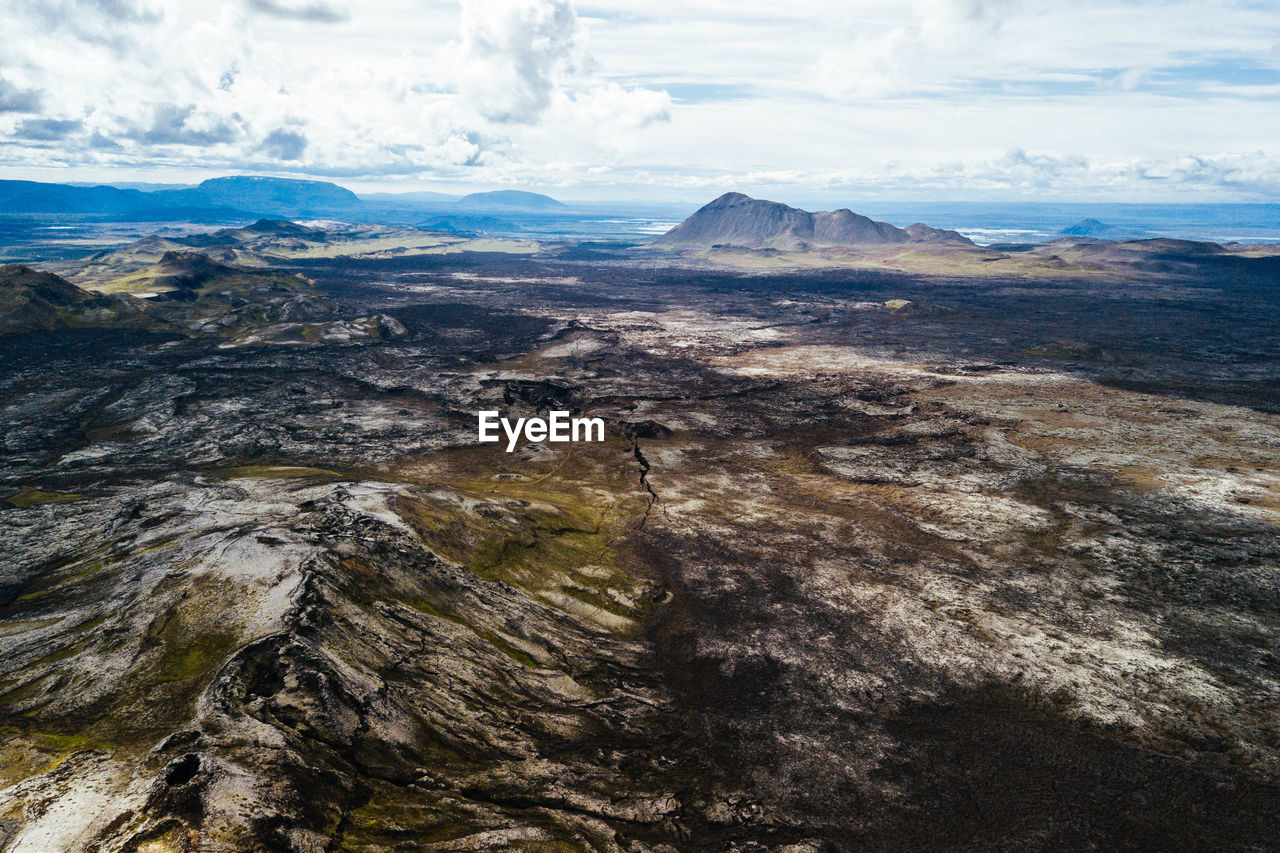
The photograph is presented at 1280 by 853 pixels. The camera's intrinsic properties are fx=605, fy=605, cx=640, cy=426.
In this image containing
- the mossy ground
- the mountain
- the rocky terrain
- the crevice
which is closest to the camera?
the rocky terrain

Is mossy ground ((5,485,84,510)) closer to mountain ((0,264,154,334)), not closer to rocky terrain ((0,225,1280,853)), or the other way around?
rocky terrain ((0,225,1280,853))

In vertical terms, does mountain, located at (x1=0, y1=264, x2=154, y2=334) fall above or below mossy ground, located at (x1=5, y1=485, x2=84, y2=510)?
above

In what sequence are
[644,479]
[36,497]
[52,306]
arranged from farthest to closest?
[52,306] < [644,479] < [36,497]

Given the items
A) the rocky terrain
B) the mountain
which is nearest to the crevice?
the rocky terrain

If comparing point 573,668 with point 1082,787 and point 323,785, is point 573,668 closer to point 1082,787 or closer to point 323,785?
point 323,785

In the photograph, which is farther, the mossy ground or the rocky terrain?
the mossy ground

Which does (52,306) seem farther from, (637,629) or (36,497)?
(637,629)

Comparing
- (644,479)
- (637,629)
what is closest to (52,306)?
(644,479)

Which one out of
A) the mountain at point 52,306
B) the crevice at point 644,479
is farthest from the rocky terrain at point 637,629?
the mountain at point 52,306
